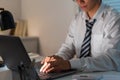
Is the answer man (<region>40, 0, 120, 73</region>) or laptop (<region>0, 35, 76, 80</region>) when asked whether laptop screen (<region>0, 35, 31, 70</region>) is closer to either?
laptop (<region>0, 35, 76, 80</region>)

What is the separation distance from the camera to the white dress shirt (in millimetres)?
1698

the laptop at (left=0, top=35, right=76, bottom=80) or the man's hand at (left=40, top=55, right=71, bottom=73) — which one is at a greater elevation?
the laptop at (left=0, top=35, right=76, bottom=80)

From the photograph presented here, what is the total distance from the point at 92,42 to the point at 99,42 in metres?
0.06

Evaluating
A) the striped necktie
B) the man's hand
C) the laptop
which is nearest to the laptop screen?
the laptop

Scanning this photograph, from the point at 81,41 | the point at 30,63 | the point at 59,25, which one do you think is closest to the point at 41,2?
the point at 59,25

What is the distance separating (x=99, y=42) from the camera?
2016mm

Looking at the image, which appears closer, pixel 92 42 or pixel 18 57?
pixel 18 57

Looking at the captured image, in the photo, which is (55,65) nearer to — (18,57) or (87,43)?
(18,57)

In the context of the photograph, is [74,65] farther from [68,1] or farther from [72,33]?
[68,1]

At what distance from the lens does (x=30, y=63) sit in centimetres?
136

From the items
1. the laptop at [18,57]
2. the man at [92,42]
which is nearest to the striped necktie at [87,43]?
the man at [92,42]

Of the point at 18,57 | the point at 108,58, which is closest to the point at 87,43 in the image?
the point at 108,58

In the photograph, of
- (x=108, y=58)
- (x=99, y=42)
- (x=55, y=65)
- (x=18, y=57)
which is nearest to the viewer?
(x=18, y=57)

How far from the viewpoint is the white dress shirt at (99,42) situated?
170cm
